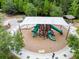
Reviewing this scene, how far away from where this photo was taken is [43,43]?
27016 millimetres

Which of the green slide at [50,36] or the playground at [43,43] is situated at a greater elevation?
the green slide at [50,36]

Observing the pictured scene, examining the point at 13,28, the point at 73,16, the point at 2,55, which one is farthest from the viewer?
the point at 73,16

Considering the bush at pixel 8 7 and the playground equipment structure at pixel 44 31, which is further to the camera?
the bush at pixel 8 7

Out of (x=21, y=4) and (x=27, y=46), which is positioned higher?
(x=21, y=4)

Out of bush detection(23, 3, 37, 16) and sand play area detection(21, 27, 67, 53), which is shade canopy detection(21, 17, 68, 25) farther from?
bush detection(23, 3, 37, 16)

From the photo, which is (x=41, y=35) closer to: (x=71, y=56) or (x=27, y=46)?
(x=27, y=46)

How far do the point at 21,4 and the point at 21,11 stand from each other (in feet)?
5.44

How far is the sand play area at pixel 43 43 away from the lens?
25658mm

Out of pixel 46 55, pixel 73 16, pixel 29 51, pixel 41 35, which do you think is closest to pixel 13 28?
pixel 41 35

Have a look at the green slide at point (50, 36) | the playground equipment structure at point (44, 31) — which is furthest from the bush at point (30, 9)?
the green slide at point (50, 36)

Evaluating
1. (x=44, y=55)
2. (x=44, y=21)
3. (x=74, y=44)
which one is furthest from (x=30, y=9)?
(x=74, y=44)

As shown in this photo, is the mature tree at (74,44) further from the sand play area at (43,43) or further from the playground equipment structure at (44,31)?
the playground equipment structure at (44,31)

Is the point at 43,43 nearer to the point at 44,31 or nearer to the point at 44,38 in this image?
the point at 44,38

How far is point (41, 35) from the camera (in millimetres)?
28609
